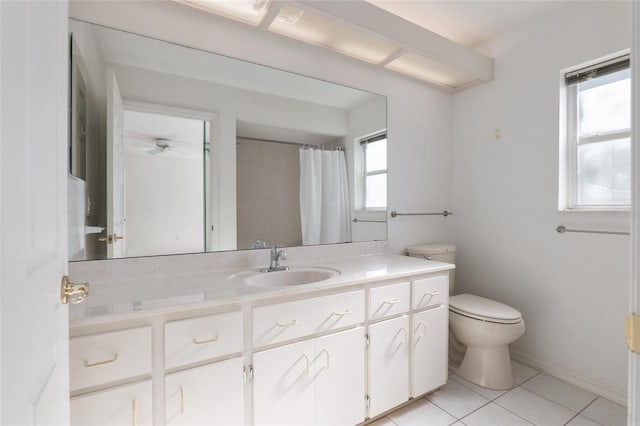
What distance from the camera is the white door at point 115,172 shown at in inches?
52.7

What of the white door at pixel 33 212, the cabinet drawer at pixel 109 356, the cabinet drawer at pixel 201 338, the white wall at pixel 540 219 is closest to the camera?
the white door at pixel 33 212

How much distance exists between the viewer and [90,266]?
4.29 ft

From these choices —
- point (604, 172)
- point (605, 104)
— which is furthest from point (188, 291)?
point (605, 104)

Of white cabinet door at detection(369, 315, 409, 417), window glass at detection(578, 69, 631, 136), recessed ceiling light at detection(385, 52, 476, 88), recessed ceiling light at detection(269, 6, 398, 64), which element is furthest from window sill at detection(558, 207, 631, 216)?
recessed ceiling light at detection(269, 6, 398, 64)

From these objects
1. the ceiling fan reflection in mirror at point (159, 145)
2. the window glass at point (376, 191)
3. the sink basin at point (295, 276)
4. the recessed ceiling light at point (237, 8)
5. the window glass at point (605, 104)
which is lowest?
the sink basin at point (295, 276)

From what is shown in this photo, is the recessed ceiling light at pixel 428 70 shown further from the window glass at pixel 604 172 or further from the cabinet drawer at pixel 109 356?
the cabinet drawer at pixel 109 356

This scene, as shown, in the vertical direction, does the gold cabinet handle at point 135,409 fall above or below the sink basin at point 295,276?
below

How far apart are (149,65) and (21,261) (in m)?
1.35

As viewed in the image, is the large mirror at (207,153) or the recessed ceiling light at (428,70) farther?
the recessed ceiling light at (428,70)

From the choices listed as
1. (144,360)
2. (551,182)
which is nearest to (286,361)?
(144,360)

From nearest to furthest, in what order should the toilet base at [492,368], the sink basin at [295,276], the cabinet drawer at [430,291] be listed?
the sink basin at [295,276] → the cabinet drawer at [430,291] → the toilet base at [492,368]

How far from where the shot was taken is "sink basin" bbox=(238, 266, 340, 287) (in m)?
1.54

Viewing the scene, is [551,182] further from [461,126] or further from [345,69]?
[345,69]

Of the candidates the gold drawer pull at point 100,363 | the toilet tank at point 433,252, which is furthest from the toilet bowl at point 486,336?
the gold drawer pull at point 100,363
